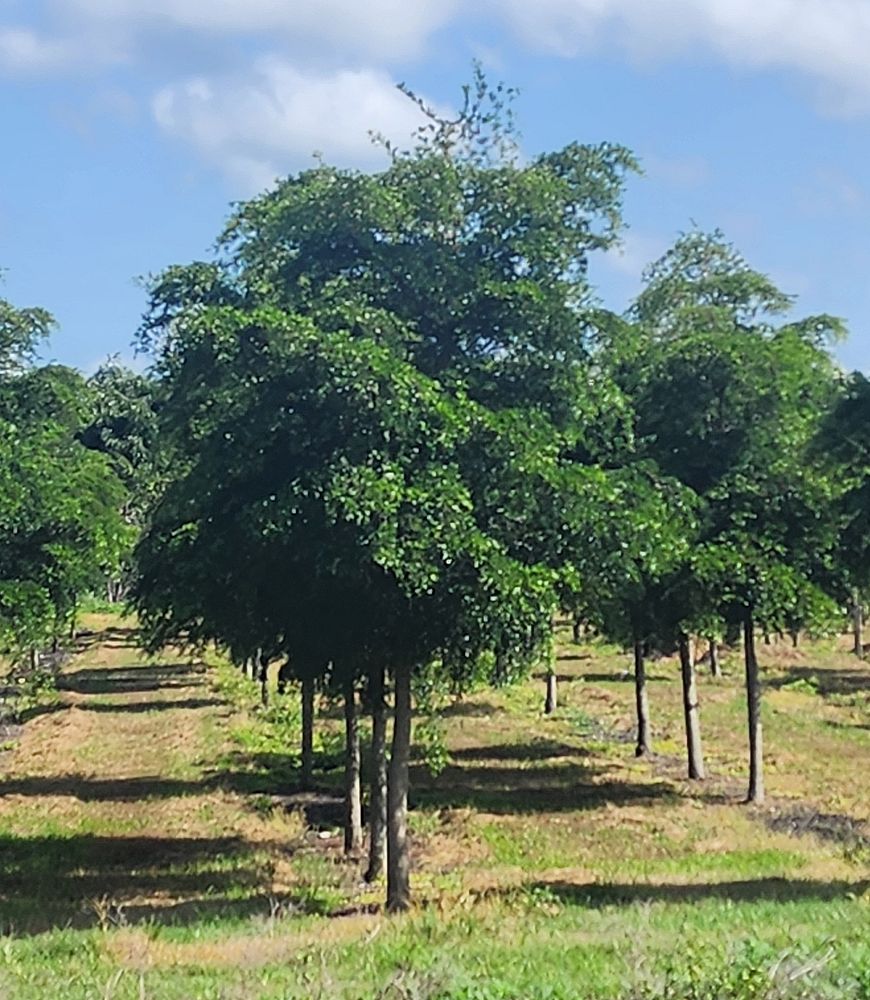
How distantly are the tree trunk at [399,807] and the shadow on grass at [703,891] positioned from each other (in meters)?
1.88

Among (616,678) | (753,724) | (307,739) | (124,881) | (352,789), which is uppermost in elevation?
(616,678)

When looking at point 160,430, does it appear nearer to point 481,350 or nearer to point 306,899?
point 481,350

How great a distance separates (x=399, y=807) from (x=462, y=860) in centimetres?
451

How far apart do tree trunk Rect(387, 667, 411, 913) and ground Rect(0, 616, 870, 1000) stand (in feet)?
→ 1.63

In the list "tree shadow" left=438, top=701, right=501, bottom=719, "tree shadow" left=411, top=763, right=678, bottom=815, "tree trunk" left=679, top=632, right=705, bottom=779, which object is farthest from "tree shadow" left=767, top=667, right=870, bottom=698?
"tree shadow" left=411, top=763, right=678, bottom=815

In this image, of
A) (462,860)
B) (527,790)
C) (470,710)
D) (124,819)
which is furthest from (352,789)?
(470,710)

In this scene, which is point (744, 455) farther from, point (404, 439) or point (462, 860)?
point (404, 439)

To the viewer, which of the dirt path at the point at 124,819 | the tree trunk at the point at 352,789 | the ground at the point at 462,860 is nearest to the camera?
the ground at the point at 462,860

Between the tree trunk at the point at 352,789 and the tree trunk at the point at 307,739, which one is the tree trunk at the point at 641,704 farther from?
the tree trunk at the point at 352,789

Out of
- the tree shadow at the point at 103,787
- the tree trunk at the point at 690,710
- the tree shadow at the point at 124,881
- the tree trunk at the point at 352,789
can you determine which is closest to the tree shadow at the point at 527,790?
the tree trunk at the point at 690,710

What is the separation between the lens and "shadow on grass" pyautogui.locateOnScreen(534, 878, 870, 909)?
54.3ft

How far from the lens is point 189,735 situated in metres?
38.9

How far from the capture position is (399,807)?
679 inches

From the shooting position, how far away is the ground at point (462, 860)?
973 cm
